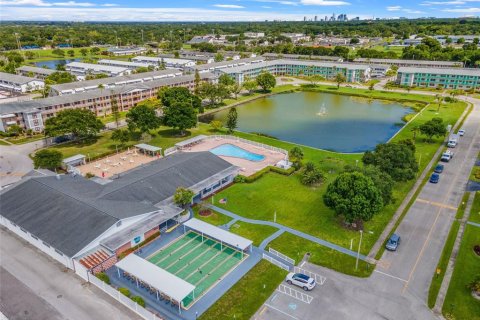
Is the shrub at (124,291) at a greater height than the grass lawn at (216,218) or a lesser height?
greater

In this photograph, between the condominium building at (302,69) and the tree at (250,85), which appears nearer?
the tree at (250,85)

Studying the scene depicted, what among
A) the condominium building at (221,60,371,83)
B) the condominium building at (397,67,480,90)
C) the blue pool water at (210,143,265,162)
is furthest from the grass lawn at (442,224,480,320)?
the condominium building at (221,60,371,83)

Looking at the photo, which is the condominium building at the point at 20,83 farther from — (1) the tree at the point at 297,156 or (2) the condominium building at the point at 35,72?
(1) the tree at the point at 297,156

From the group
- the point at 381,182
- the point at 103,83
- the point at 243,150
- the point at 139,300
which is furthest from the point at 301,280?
the point at 103,83

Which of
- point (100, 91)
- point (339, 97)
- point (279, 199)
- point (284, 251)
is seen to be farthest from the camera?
point (339, 97)

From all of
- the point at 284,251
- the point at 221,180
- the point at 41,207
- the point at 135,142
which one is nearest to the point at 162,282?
the point at 284,251

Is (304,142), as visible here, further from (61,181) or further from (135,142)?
(61,181)

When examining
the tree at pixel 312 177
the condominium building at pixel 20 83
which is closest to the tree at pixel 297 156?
the tree at pixel 312 177

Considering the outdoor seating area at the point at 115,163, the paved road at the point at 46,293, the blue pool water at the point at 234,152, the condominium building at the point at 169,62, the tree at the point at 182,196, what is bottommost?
the paved road at the point at 46,293
